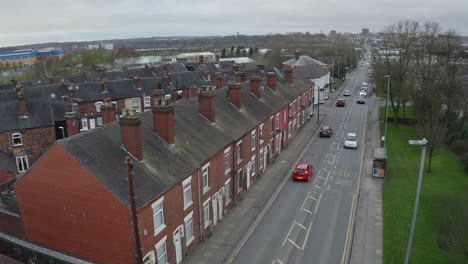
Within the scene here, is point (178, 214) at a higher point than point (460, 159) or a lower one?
higher

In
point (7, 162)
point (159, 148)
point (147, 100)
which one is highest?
point (159, 148)

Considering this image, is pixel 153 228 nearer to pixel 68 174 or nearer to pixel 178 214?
pixel 178 214

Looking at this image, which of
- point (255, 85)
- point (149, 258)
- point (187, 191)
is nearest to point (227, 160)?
point (187, 191)

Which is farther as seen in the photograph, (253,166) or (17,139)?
(17,139)

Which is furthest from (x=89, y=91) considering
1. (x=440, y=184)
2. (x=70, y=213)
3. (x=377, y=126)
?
(x=440, y=184)

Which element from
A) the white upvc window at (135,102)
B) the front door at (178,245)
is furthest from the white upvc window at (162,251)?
the white upvc window at (135,102)

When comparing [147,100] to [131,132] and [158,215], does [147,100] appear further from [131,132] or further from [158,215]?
[158,215]
